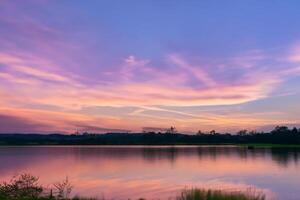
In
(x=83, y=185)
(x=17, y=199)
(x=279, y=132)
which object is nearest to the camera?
(x=17, y=199)

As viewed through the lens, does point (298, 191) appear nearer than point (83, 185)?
Yes

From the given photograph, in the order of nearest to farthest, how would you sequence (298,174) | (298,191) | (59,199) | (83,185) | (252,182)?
(59,199) < (298,191) < (83,185) < (252,182) < (298,174)

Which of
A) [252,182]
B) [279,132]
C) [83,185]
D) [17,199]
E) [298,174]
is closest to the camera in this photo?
[17,199]

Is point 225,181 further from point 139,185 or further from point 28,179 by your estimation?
point 28,179

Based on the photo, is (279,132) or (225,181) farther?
(279,132)

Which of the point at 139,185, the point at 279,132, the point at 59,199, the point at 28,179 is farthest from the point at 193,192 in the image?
the point at 279,132

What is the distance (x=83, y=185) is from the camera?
134 ft

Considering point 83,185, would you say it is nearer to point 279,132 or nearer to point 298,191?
point 298,191

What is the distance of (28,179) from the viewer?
73.7ft

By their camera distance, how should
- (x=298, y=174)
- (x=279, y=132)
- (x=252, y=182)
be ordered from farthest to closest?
(x=279, y=132) → (x=298, y=174) → (x=252, y=182)

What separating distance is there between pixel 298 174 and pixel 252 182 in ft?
31.9

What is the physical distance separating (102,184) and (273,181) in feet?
53.3

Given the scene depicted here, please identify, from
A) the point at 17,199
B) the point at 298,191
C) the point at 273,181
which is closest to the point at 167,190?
the point at 298,191

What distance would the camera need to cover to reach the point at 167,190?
122ft
